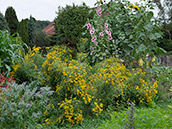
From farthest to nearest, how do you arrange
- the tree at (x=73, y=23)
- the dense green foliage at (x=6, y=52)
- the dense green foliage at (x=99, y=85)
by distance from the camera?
the tree at (x=73, y=23)
the dense green foliage at (x=6, y=52)
the dense green foliage at (x=99, y=85)

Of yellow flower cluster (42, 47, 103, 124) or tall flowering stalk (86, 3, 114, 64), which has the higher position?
tall flowering stalk (86, 3, 114, 64)

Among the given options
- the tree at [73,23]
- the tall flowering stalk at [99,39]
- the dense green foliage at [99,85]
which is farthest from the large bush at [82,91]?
the tree at [73,23]

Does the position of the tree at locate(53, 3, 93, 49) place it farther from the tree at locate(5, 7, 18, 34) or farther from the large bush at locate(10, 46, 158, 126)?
the tree at locate(5, 7, 18, 34)

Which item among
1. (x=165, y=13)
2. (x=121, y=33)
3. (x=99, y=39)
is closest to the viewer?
(x=99, y=39)

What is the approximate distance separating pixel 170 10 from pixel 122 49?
549 inches

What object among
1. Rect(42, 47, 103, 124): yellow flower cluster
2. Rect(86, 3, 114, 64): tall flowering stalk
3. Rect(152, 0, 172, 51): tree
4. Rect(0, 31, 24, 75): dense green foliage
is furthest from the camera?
Rect(152, 0, 172, 51): tree

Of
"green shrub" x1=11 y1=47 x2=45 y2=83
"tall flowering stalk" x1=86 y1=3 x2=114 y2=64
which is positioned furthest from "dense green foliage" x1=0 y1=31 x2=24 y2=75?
"tall flowering stalk" x1=86 y1=3 x2=114 y2=64

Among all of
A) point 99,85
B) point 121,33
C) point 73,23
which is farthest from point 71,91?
point 73,23

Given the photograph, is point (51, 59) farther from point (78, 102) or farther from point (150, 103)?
point (150, 103)

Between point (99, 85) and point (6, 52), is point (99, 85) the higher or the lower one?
the lower one

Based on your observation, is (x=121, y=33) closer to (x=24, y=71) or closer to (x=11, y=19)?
Result: (x=24, y=71)

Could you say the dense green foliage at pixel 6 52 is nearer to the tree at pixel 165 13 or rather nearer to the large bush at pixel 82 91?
the large bush at pixel 82 91

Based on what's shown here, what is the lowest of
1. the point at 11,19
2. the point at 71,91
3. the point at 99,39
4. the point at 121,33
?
the point at 71,91

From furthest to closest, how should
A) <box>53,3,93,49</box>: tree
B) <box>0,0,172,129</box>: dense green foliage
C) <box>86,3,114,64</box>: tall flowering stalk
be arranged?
1. <box>53,3,93,49</box>: tree
2. <box>86,3,114,64</box>: tall flowering stalk
3. <box>0,0,172,129</box>: dense green foliage
